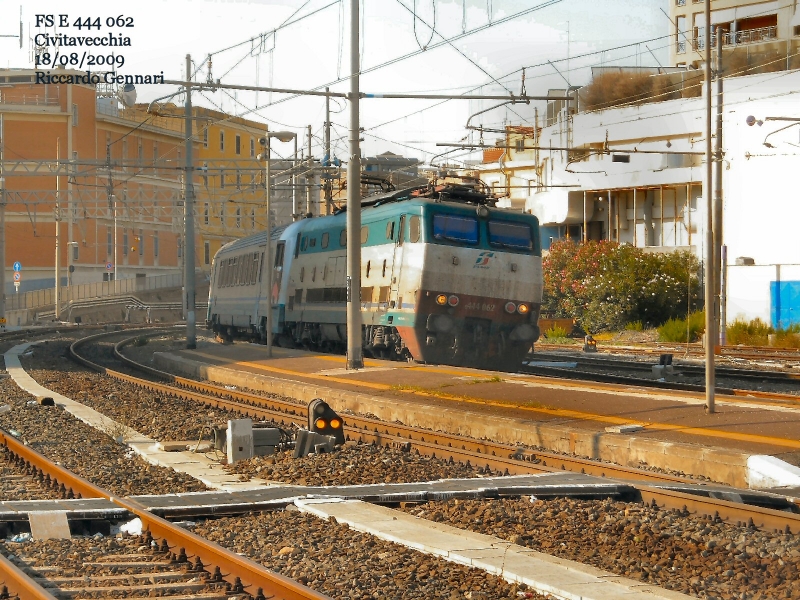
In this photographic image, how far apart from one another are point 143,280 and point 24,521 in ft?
222

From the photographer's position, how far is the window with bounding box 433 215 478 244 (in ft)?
75.0

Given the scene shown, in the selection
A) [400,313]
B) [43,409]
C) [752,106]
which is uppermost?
[752,106]

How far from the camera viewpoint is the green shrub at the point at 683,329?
122ft

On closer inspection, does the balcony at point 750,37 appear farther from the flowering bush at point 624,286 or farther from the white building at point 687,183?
the flowering bush at point 624,286

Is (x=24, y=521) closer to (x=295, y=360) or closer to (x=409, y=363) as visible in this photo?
(x=409, y=363)

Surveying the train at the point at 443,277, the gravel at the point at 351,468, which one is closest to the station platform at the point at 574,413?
the train at the point at 443,277

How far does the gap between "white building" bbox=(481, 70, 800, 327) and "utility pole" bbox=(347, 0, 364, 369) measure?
12.1 meters

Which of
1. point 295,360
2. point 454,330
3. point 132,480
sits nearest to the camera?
point 132,480

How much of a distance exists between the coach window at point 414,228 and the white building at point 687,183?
10602 millimetres

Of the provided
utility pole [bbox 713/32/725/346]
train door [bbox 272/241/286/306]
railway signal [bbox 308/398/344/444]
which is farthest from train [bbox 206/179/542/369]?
railway signal [bbox 308/398/344/444]

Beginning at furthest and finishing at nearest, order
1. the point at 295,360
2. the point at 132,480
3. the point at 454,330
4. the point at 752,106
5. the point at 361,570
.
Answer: the point at 752,106 → the point at 295,360 → the point at 454,330 → the point at 132,480 → the point at 361,570

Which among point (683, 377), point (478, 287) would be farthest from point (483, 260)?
point (683, 377)

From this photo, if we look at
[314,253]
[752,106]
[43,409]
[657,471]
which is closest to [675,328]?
[752,106]

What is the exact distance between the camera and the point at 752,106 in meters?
44.8
